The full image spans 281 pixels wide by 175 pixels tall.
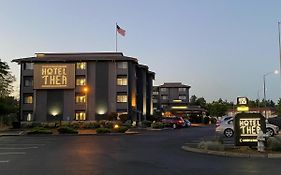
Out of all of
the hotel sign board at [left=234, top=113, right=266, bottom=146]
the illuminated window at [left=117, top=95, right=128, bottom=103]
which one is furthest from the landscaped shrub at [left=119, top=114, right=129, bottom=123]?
the hotel sign board at [left=234, top=113, right=266, bottom=146]

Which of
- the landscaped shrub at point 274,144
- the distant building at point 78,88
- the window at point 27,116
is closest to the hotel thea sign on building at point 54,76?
the distant building at point 78,88

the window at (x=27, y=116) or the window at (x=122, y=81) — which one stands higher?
the window at (x=122, y=81)

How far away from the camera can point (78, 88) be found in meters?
66.0

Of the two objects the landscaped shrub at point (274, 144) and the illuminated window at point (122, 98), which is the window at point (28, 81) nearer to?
the illuminated window at point (122, 98)

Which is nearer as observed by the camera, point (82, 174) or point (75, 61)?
point (82, 174)

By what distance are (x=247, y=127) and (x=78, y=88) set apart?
49.4 m

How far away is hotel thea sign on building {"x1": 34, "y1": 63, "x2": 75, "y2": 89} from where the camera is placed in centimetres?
6569

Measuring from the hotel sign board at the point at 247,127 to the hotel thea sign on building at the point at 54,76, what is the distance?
48915 millimetres

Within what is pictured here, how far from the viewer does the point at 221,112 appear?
5094 inches

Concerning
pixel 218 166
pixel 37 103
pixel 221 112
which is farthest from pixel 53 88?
pixel 221 112

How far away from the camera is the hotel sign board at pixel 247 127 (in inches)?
736

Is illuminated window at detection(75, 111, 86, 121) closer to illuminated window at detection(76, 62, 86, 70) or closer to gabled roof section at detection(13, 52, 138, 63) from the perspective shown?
illuminated window at detection(76, 62, 86, 70)

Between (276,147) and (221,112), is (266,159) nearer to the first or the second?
(276,147)

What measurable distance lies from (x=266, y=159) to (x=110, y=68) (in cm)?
5221
